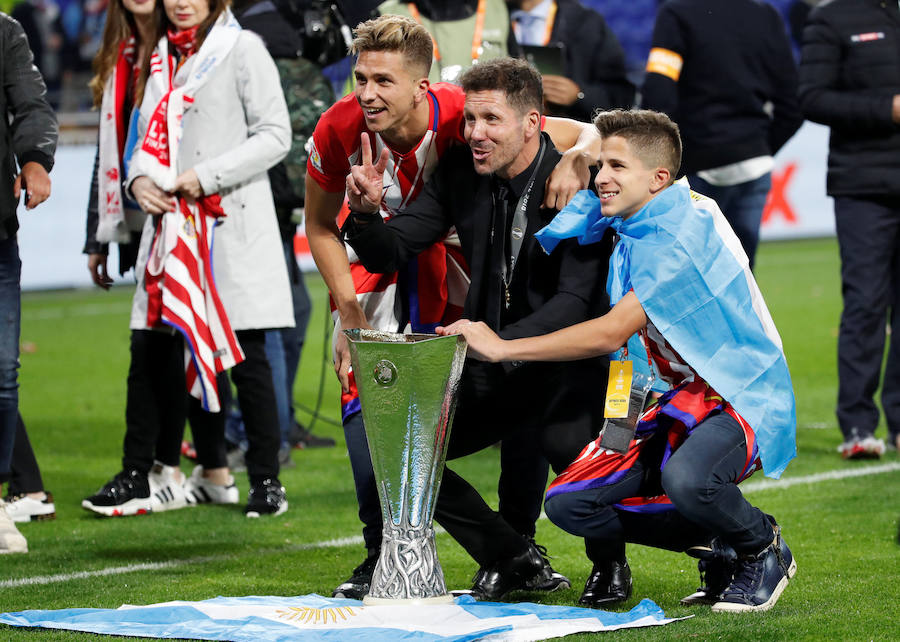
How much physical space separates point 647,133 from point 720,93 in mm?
3553

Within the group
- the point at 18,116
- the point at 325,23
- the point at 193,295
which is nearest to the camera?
the point at 18,116

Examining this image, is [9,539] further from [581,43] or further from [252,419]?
[581,43]

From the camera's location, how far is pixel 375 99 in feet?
13.5

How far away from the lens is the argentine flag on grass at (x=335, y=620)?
3.64 metres

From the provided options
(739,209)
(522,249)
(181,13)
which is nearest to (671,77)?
(739,209)

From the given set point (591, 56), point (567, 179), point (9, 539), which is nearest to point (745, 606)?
point (567, 179)

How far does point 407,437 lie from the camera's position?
385cm

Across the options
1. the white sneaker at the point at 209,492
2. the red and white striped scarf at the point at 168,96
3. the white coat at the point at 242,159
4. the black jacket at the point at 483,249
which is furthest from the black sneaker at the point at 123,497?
the black jacket at the point at 483,249

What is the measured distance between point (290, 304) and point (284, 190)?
0.73 metres

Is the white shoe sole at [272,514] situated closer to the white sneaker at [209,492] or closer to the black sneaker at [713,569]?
the white sneaker at [209,492]

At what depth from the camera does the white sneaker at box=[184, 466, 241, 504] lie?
609cm

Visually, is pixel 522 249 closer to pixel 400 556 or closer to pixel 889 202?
pixel 400 556

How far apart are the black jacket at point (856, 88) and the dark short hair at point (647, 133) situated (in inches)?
114

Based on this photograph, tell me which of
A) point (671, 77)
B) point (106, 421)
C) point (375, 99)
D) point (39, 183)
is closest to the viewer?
point (375, 99)
